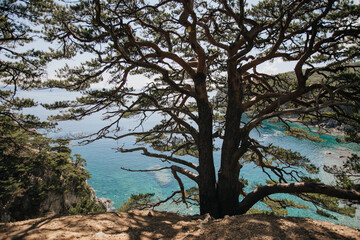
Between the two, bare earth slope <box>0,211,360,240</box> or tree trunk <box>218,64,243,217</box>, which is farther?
tree trunk <box>218,64,243,217</box>

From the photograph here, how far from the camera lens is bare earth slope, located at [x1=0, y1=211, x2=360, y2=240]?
194 centimetres

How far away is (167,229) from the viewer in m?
2.40

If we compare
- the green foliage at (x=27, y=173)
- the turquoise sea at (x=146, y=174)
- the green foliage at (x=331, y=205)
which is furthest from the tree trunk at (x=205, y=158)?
the turquoise sea at (x=146, y=174)

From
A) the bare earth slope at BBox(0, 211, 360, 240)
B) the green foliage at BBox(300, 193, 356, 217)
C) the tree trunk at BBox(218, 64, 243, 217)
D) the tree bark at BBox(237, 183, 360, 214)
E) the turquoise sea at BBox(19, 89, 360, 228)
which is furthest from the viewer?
the turquoise sea at BBox(19, 89, 360, 228)

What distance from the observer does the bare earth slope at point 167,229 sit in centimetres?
194

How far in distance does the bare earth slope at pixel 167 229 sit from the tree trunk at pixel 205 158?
1.54 metres

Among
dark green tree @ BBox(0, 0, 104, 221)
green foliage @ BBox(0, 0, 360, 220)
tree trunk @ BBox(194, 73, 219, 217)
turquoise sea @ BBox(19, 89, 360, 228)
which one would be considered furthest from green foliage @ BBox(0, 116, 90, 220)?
turquoise sea @ BBox(19, 89, 360, 228)

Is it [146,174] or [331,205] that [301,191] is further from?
[146,174]

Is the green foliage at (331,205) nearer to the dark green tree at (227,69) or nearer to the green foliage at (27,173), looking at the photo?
the dark green tree at (227,69)

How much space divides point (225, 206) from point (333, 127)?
34.5 meters

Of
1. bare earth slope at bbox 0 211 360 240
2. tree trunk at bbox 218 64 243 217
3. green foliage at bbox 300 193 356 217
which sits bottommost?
green foliage at bbox 300 193 356 217

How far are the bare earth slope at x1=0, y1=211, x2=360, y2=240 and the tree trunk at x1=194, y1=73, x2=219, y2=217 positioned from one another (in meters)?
1.54

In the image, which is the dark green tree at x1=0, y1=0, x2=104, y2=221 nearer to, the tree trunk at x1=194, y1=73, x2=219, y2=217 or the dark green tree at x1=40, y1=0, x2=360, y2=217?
the dark green tree at x1=40, y1=0, x2=360, y2=217

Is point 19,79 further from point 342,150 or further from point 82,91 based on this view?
point 342,150
